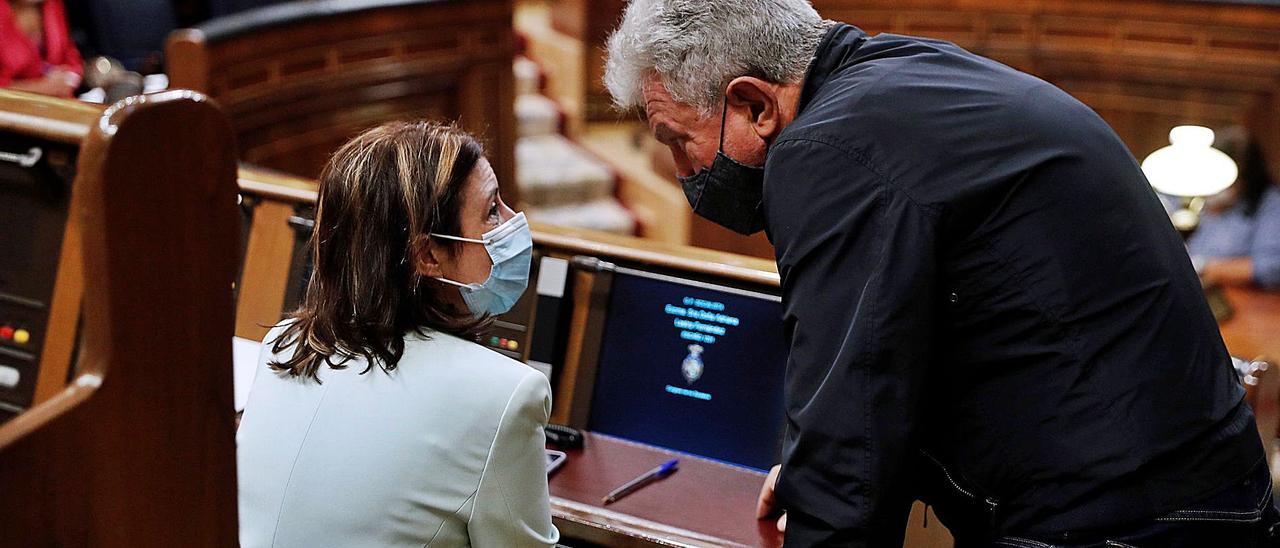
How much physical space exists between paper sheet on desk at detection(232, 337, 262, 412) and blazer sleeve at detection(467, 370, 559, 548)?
0.71 m

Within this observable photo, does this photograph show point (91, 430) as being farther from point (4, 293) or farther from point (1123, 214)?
point (4, 293)

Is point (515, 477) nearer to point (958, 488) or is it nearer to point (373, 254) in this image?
point (373, 254)

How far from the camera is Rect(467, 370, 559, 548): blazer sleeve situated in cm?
141

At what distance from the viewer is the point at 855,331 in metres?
1.23

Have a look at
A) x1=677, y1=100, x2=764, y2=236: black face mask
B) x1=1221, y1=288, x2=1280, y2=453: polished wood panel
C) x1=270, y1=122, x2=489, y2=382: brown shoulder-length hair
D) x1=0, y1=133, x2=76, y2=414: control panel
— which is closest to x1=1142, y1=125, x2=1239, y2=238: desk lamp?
x1=1221, y1=288, x2=1280, y2=453: polished wood panel

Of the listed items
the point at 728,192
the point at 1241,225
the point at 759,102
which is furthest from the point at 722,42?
the point at 1241,225

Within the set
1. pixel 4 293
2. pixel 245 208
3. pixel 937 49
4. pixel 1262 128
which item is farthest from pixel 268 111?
pixel 1262 128

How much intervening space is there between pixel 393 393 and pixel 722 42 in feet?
1.88

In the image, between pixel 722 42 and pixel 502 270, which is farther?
pixel 502 270

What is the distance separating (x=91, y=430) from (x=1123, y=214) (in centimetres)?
105

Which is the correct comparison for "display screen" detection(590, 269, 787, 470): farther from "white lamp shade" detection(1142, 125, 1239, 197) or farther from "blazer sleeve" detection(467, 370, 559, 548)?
"white lamp shade" detection(1142, 125, 1239, 197)

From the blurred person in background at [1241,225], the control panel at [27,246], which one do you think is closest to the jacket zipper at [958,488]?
the control panel at [27,246]

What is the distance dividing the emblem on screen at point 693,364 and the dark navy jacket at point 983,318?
0.73 meters

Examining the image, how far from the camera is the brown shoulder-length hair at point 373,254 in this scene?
4.86 feet
